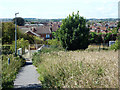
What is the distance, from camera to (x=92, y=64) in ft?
26.9

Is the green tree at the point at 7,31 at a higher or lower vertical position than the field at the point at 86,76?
higher

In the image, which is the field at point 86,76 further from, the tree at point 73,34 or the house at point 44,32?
the house at point 44,32

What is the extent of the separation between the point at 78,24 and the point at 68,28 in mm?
1470

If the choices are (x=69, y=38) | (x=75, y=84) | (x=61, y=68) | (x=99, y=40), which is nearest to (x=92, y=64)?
(x=61, y=68)

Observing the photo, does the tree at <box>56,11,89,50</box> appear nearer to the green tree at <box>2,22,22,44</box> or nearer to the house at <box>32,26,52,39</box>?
the green tree at <box>2,22,22,44</box>

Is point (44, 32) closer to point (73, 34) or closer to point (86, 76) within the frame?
point (73, 34)

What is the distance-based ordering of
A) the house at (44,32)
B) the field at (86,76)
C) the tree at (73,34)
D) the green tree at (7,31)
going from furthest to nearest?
the house at (44,32)
the green tree at (7,31)
the tree at (73,34)
the field at (86,76)

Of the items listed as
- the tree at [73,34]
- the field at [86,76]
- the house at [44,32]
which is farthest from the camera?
the house at [44,32]

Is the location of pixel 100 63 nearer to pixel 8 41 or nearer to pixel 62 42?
pixel 62 42

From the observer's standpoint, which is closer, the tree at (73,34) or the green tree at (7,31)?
the tree at (73,34)

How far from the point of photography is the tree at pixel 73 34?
26844 mm

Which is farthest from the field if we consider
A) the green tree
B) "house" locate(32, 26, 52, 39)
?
"house" locate(32, 26, 52, 39)

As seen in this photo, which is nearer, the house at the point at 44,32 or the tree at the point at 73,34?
the tree at the point at 73,34

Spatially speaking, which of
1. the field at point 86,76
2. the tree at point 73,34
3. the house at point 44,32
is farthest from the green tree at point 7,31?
the house at point 44,32
